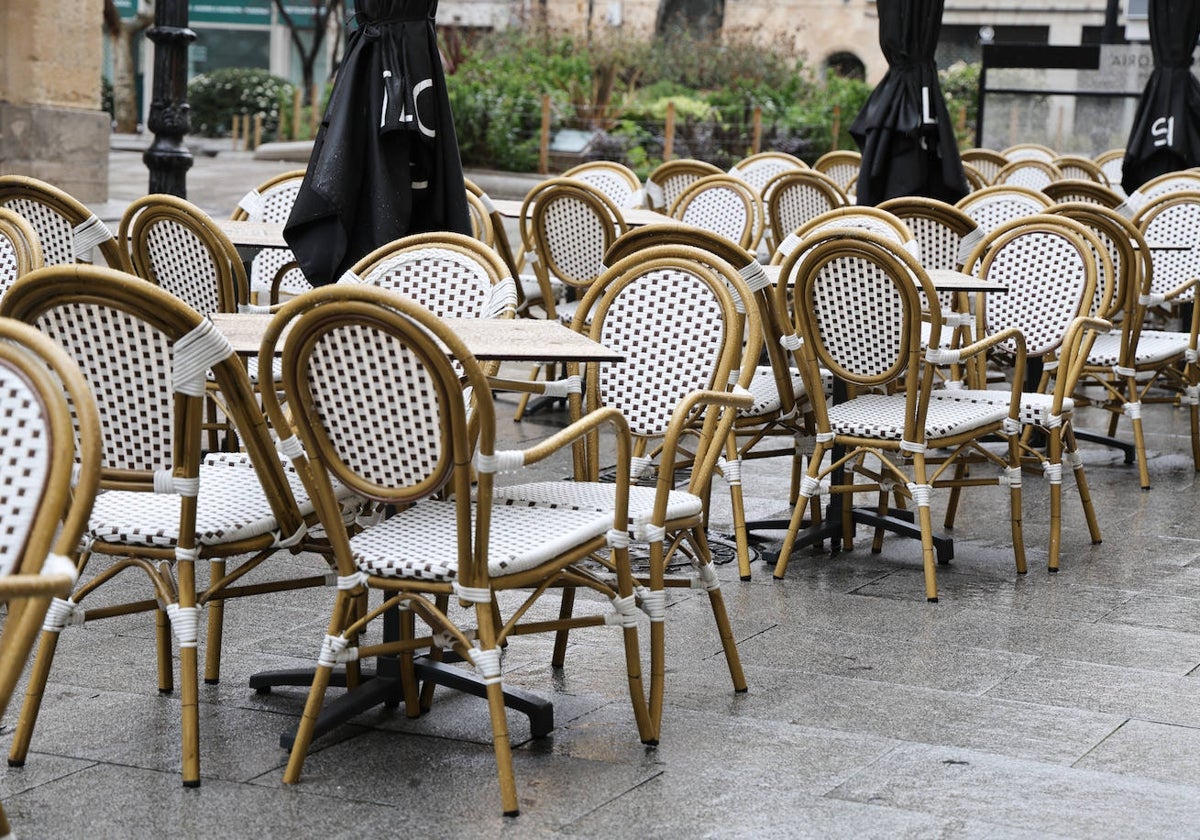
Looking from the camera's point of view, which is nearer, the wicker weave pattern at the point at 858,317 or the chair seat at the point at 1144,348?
the wicker weave pattern at the point at 858,317

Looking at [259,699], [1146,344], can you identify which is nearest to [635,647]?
[259,699]

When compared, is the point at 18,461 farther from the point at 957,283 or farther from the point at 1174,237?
the point at 1174,237

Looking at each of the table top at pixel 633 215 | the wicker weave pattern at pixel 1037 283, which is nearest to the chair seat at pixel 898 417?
the wicker weave pattern at pixel 1037 283

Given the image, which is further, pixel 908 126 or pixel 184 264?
pixel 908 126

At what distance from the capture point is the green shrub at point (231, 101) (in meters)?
39.9


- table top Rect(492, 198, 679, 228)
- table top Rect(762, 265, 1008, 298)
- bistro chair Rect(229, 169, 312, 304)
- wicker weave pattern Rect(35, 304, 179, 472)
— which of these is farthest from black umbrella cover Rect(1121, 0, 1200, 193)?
wicker weave pattern Rect(35, 304, 179, 472)

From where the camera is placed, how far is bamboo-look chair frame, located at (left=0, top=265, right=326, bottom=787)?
11.5 feet

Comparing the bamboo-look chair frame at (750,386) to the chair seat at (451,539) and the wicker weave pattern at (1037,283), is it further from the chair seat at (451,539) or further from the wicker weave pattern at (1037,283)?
the chair seat at (451,539)

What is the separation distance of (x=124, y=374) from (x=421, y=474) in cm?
68

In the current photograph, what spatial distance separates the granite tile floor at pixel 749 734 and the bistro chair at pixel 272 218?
3.25m

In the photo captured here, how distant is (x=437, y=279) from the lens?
4.89 metres

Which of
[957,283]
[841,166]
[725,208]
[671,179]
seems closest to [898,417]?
[957,283]

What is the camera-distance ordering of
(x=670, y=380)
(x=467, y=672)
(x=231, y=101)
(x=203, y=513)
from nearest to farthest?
(x=203, y=513) < (x=467, y=672) < (x=670, y=380) < (x=231, y=101)

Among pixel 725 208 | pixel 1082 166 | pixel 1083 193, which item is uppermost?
pixel 1082 166
